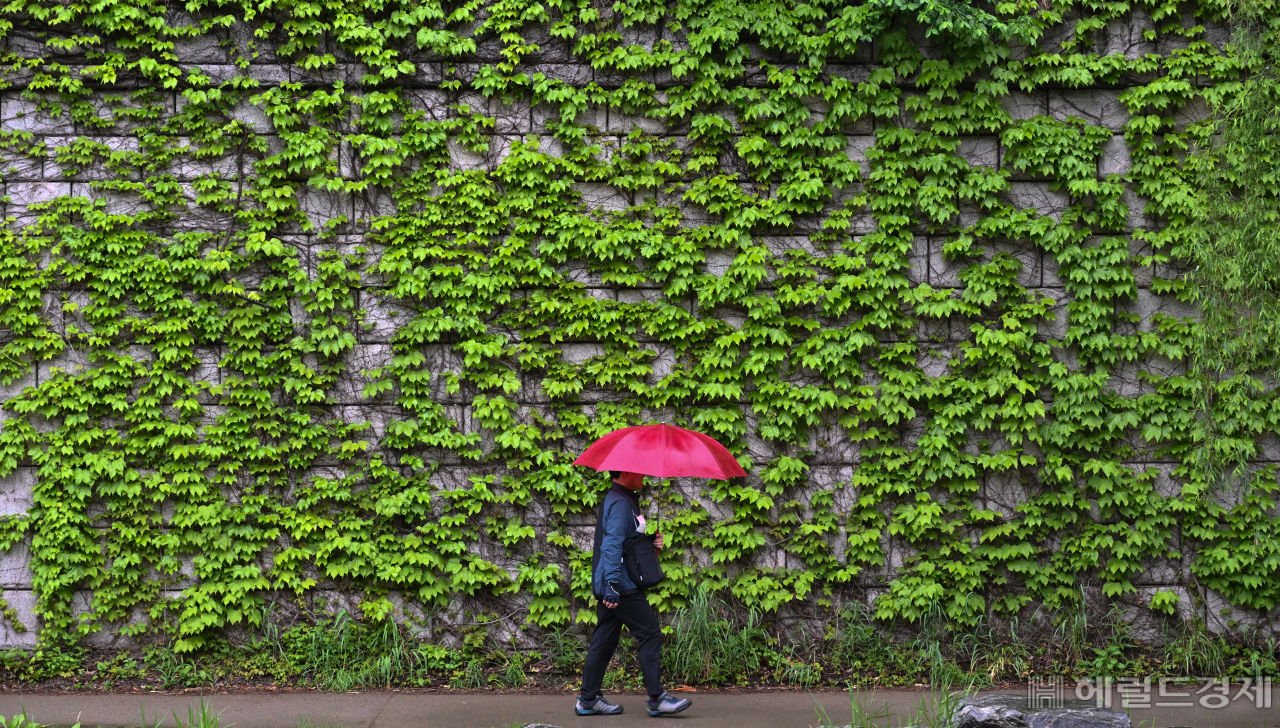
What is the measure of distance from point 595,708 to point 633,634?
0.63m

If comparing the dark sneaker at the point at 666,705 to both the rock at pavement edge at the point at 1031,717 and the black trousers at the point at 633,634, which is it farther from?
the rock at pavement edge at the point at 1031,717

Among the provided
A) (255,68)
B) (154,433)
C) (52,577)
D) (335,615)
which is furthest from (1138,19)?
(52,577)

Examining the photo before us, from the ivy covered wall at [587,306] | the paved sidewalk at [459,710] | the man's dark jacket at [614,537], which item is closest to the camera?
the man's dark jacket at [614,537]

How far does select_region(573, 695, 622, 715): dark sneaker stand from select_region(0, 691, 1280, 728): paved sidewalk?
43 mm

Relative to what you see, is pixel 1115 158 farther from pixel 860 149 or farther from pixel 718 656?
pixel 718 656

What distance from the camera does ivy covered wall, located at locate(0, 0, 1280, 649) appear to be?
6125 mm

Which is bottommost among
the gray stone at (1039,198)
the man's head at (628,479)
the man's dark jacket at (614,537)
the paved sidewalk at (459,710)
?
the paved sidewalk at (459,710)

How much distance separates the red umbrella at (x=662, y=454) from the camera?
4797 millimetres

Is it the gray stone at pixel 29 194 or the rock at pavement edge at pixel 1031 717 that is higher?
the gray stone at pixel 29 194

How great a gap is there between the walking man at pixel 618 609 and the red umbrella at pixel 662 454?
204 millimetres

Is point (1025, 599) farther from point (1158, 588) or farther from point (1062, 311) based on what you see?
point (1062, 311)

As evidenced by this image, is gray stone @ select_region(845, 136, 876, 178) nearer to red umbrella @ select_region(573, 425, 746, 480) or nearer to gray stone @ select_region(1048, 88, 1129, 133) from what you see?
gray stone @ select_region(1048, 88, 1129, 133)

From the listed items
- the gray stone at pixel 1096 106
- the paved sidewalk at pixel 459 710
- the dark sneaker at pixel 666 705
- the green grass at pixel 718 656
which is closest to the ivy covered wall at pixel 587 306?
the gray stone at pixel 1096 106

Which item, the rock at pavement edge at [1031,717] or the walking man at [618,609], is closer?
the rock at pavement edge at [1031,717]
